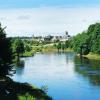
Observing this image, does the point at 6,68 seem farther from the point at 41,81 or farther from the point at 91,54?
the point at 91,54

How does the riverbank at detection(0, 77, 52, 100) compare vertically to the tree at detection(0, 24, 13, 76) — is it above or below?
below

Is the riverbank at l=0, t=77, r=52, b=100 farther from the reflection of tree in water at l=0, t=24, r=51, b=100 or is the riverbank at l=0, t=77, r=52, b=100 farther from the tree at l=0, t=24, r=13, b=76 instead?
the tree at l=0, t=24, r=13, b=76

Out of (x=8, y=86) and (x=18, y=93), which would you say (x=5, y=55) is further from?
(x=18, y=93)

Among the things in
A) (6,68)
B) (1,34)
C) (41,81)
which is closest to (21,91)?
(6,68)

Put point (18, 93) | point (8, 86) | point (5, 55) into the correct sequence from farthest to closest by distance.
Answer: point (5, 55)
point (8, 86)
point (18, 93)

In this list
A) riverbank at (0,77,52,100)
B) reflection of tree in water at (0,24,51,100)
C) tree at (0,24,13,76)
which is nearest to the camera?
riverbank at (0,77,52,100)

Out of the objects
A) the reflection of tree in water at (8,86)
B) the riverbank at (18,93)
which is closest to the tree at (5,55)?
the reflection of tree in water at (8,86)

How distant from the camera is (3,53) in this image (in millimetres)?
53000

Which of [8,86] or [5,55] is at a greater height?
[5,55]

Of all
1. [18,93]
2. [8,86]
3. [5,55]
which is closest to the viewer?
[18,93]

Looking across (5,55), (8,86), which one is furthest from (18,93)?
(5,55)

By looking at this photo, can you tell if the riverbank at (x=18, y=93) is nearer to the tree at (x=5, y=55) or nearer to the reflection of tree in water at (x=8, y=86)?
the reflection of tree in water at (x=8, y=86)

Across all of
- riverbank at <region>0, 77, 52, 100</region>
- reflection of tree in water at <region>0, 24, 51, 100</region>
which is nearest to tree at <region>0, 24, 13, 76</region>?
reflection of tree in water at <region>0, 24, 51, 100</region>

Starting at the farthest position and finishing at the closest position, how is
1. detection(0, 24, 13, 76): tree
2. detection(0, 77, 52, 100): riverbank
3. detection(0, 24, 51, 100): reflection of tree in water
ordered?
detection(0, 24, 13, 76): tree, detection(0, 24, 51, 100): reflection of tree in water, detection(0, 77, 52, 100): riverbank
